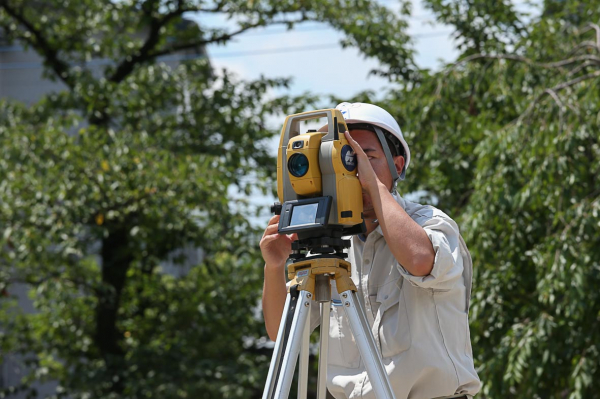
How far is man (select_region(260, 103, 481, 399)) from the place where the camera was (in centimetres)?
189

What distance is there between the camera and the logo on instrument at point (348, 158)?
1.88 m

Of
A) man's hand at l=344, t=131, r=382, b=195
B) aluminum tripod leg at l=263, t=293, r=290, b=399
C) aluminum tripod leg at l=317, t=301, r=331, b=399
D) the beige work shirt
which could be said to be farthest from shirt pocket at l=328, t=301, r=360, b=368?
man's hand at l=344, t=131, r=382, b=195

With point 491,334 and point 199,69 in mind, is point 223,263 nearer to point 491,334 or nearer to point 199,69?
point 199,69

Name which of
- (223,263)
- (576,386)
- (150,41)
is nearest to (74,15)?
(150,41)

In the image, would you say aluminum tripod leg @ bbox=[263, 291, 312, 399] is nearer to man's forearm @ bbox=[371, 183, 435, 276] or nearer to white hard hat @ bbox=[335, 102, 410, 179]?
man's forearm @ bbox=[371, 183, 435, 276]

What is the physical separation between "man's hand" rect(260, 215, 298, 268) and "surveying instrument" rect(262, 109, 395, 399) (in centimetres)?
16

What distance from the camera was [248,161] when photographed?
7613 mm

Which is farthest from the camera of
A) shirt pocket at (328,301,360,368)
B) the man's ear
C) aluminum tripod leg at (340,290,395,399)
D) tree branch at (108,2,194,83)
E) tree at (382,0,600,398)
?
tree branch at (108,2,194,83)

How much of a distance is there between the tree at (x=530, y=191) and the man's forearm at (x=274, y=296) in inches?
87.9

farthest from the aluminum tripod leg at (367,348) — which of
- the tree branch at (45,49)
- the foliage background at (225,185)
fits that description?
the tree branch at (45,49)

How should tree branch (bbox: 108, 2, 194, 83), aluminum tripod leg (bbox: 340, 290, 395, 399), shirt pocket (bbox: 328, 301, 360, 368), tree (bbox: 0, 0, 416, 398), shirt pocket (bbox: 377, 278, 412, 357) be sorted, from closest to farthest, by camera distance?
aluminum tripod leg (bbox: 340, 290, 395, 399)
shirt pocket (bbox: 377, 278, 412, 357)
shirt pocket (bbox: 328, 301, 360, 368)
tree (bbox: 0, 0, 416, 398)
tree branch (bbox: 108, 2, 194, 83)

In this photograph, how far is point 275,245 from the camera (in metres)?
2.15

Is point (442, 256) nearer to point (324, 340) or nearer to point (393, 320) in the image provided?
point (393, 320)

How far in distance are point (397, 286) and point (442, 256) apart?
21 centimetres
